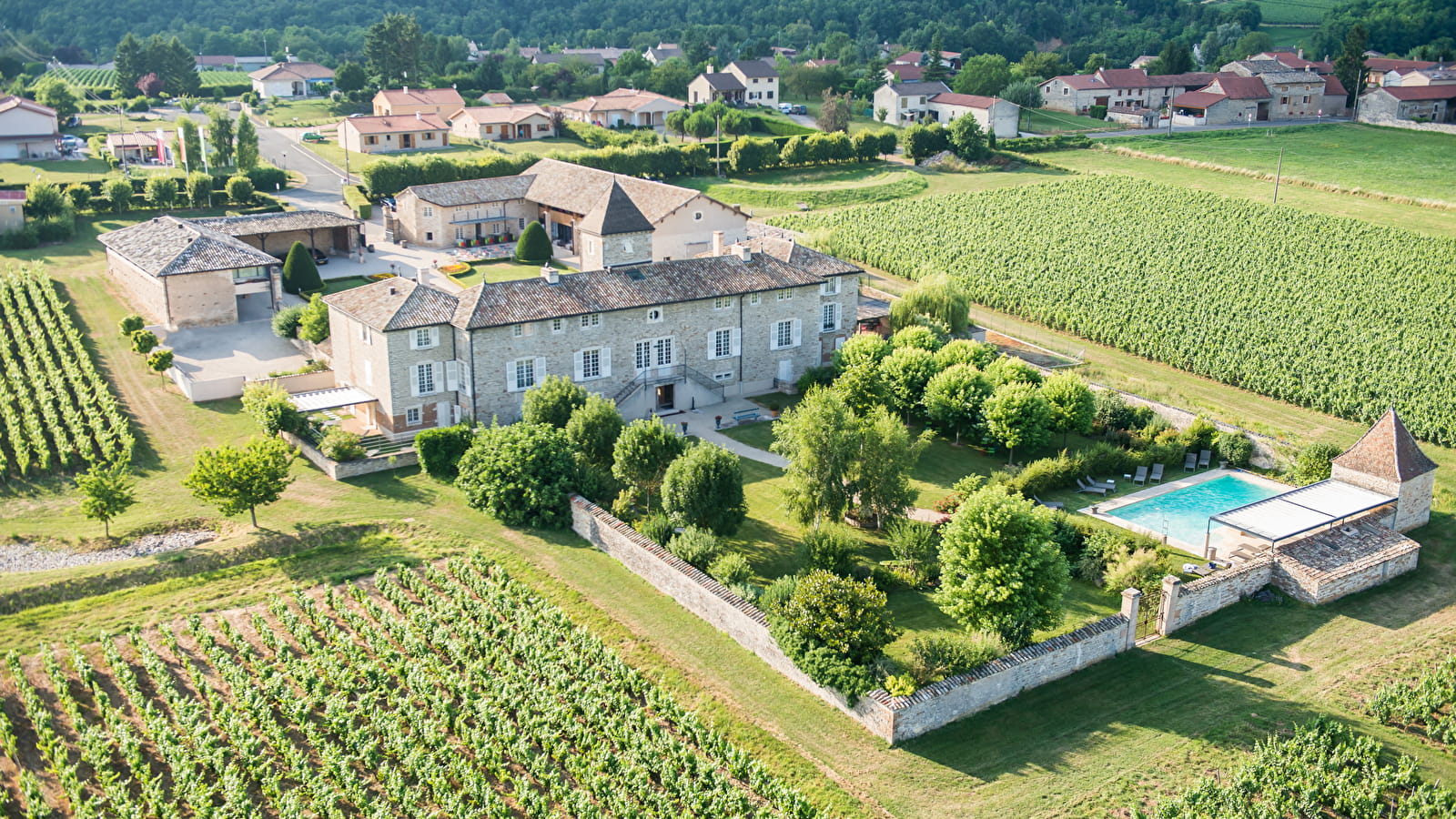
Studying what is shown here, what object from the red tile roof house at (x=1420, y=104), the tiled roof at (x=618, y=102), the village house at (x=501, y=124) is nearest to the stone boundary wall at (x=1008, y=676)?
the village house at (x=501, y=124)

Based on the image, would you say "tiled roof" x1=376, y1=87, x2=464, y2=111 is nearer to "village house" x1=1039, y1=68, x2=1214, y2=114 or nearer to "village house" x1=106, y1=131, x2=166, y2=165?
"village house" x1=106, y1=131, x2=166, y2=165

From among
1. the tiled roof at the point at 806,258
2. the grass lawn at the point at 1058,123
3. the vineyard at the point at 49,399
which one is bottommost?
the vineyard at the point at 49,399

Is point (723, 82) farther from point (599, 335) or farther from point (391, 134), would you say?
point (599, 335)

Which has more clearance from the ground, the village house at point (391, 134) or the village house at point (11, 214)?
the village house at point (391, 134)

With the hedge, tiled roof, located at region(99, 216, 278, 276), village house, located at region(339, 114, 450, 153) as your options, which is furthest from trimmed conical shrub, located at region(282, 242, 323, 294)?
village house, located at region(339, 114, 450, 153)

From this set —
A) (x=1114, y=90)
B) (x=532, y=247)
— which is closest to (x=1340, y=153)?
(x=1114, y=90)

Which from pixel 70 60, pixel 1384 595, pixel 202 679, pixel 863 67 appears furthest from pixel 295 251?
pixel 70 60

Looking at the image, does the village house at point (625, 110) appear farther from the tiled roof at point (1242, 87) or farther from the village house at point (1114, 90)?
the tiled roof at point (1242, 87)
